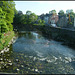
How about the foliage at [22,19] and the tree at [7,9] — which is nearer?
the tree at [7,9]

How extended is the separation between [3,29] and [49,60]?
1286 centimetres

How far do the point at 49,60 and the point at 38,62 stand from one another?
2213 millimetres

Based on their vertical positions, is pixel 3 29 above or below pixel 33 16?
below

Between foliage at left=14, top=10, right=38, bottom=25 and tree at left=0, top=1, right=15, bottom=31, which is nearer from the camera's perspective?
tree at left=0, top=1, right=15, bottom=31

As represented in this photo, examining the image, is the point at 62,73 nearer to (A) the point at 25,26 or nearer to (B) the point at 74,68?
(B) the point at 74,68

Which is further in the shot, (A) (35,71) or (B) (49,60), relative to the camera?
(B) (49,60)

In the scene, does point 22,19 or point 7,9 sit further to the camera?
point 22,19

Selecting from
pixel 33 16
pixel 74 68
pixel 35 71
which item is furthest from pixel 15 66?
pixel 33 16

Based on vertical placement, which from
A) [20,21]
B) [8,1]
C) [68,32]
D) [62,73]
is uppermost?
[8,1]

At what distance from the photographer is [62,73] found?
15680 mm

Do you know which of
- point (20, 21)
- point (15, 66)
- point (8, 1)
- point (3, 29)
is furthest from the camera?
point (20, 21)

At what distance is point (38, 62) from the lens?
1914cm

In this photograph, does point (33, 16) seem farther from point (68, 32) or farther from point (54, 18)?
point (68, 32)

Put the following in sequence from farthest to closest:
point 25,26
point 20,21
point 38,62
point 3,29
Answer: point 25,26 < point 20,21 < point 3,29 < point 38,62
